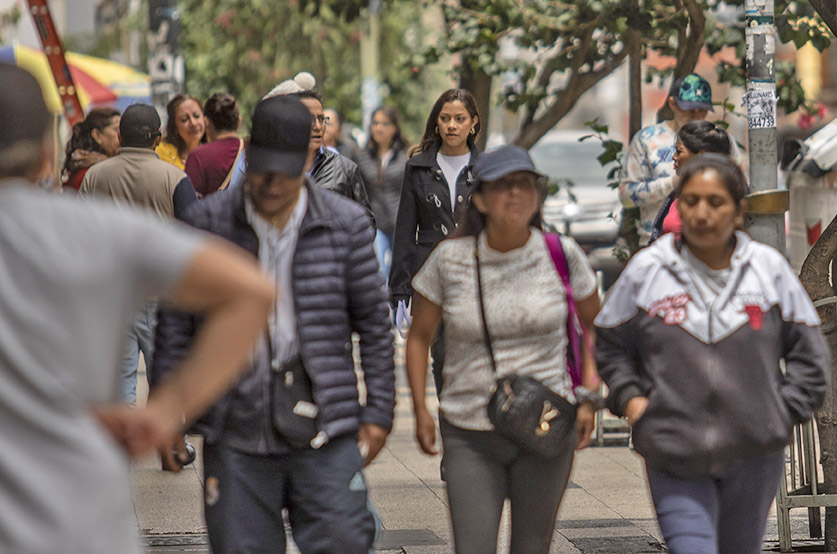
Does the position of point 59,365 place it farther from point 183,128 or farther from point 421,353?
point 183,128

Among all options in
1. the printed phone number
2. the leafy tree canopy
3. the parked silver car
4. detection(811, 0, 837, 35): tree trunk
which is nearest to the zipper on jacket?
the printed phone number

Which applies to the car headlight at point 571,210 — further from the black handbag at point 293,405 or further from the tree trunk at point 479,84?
the black handbag at point 293,405

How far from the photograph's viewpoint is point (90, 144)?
8570mm

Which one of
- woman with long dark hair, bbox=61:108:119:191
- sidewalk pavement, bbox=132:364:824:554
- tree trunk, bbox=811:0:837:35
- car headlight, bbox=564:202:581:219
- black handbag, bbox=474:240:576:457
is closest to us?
black handbag, bbox=474:240:576:457

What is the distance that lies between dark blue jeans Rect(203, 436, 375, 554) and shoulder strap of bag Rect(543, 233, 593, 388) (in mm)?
845

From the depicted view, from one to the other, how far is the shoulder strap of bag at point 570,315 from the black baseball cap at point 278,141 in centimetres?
86

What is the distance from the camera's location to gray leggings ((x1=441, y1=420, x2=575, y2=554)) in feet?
14.3

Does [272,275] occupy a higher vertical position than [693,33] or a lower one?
lower

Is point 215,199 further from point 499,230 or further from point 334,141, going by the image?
point 334,141

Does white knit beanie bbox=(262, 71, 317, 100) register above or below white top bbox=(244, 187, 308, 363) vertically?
above

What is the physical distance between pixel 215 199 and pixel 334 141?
366 inches

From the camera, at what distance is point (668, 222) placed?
651 centimetres

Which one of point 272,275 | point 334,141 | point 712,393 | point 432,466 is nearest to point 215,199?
point 272,275

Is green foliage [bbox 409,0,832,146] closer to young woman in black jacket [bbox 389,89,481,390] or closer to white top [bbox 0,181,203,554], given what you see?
young woman in black jacket [bbox 389,89,481,390]
